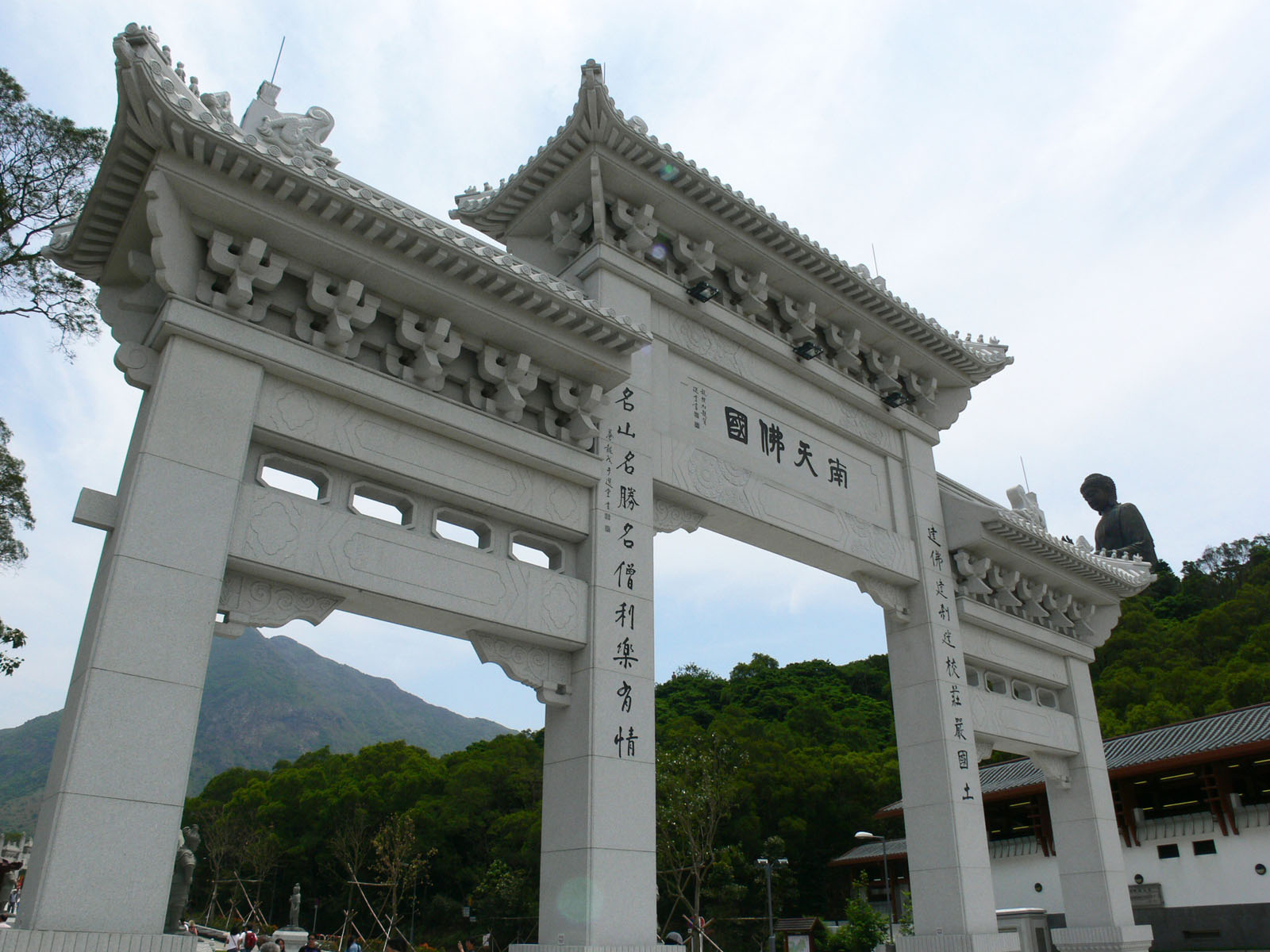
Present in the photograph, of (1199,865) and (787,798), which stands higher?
(787,798)

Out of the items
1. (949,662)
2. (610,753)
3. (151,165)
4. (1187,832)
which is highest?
(151,165)

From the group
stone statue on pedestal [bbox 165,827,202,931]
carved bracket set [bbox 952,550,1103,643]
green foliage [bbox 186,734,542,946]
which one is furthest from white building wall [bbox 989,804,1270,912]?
green foliage [bbox 186,734,542,946]

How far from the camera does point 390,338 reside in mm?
7387

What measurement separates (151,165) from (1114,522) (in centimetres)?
4866

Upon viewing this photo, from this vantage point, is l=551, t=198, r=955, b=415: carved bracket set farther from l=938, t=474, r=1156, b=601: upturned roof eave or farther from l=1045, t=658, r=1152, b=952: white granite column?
l=1045, t=658, r=1152, b=952: white granite column

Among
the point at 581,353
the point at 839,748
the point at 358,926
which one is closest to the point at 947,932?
the point at 581,353

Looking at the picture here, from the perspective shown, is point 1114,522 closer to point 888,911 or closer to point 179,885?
point 888,911

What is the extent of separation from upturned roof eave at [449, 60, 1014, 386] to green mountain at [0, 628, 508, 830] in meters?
101

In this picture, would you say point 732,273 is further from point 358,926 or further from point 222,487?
point 358,926

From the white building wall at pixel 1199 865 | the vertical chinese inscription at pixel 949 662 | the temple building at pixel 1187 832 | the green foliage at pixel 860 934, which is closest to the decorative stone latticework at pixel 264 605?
the vertical chinese inscription at pixel 949 662

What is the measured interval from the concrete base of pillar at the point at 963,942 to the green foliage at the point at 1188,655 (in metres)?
18.6

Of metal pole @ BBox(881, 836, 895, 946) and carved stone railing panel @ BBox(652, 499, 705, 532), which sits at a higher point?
carved stone railing panel @ BBox(652, 499, 705, 532)

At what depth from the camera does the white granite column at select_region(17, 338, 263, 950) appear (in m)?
4.87

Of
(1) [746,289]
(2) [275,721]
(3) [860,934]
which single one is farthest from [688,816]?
(2) [275,721]
